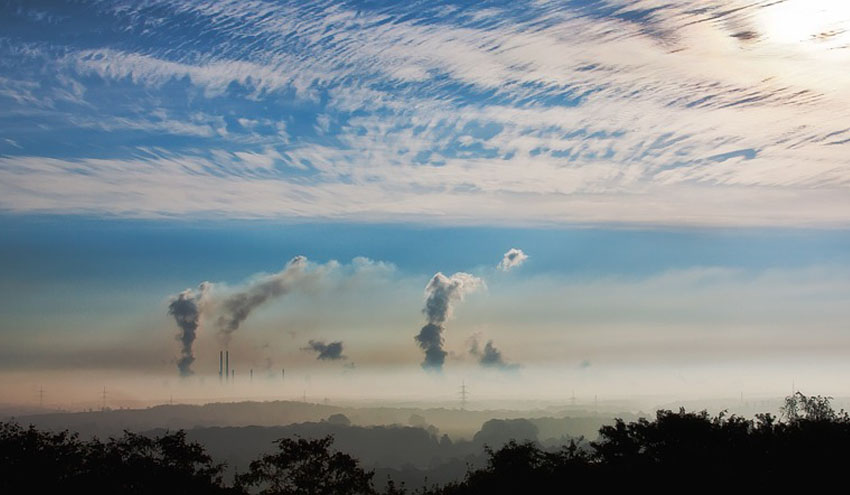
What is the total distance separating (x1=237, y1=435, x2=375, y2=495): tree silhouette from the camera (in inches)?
2891

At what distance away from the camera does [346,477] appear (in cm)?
7388

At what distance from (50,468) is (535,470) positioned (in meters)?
39.9

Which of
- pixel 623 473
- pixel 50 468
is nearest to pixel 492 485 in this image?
pixel 623 473

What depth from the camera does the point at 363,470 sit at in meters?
74.9

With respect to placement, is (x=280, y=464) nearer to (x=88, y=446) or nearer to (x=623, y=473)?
(x=88, y=446)

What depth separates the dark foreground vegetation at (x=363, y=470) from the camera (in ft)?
216

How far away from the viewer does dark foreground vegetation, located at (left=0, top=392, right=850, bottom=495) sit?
216 feet

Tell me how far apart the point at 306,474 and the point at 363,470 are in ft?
16.0

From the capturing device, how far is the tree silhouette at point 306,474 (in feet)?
241

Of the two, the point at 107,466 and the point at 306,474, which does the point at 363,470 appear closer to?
the point at 306,474

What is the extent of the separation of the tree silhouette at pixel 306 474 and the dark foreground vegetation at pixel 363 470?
85 millimetres

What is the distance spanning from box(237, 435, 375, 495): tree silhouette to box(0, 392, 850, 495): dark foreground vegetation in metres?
0.09

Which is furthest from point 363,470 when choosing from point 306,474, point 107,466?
point 107,466

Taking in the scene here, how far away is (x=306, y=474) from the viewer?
242ft
